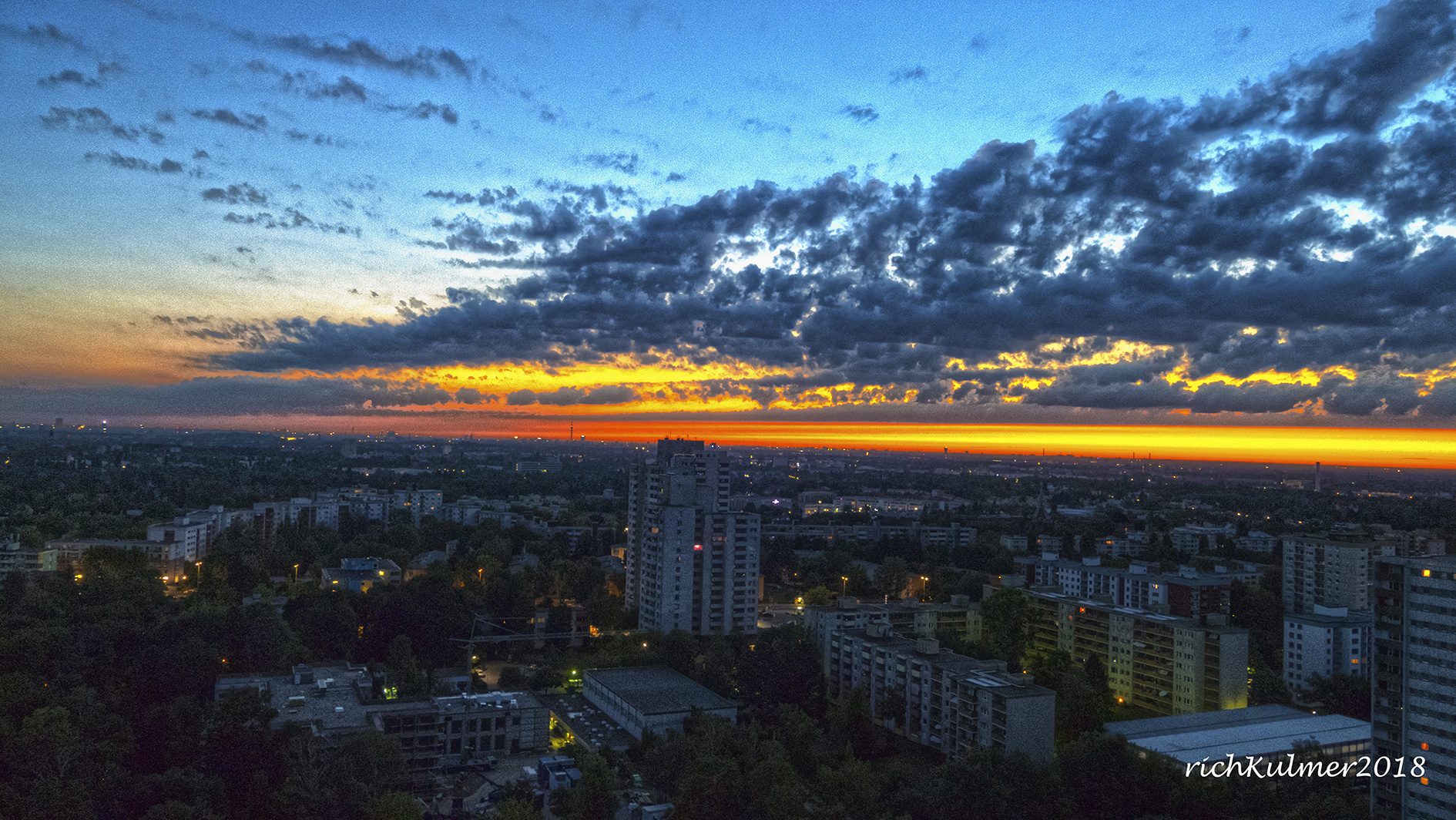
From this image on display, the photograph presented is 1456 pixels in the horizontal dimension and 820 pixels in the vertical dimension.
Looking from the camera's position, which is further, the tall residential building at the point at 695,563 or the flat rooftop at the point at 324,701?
the tall residential building at the point at 695,563

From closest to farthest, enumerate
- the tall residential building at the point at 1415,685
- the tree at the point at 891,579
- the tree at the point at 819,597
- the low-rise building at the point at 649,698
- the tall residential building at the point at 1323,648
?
the tall residential building at the point at 1415,685, the low-rise building at the point at 649,698, the tall residential building at the point at 1323,648, the tree at the point at 819,597, the tree at the point at 891,579

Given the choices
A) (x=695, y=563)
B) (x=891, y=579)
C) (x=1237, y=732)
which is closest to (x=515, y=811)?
(x=695, y=563)

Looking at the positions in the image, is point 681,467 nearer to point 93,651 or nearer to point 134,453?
point 93,651

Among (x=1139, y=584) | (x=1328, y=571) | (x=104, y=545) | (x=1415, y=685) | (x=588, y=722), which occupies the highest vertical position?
(x=1415, y=685)

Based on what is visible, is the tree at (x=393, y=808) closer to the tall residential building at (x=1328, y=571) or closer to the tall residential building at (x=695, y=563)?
the tall residential building at (x=695, y=563)

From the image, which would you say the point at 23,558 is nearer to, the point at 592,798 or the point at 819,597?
the point at 819,597

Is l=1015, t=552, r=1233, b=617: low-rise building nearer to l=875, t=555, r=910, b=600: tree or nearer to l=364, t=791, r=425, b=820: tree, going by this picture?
l=875, t=555, r=910, b=600: tree

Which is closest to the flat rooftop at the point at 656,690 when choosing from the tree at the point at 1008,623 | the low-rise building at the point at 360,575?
the tree at the point at 1008,623
